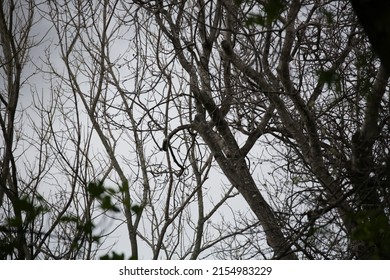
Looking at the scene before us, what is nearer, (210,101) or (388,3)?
(388,3)

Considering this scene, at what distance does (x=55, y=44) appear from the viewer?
8.13m

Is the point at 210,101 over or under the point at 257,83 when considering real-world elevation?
over

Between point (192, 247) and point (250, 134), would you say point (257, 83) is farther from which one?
point (192, 247)

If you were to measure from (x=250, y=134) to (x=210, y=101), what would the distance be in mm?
636

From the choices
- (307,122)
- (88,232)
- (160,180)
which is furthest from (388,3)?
(160,180)

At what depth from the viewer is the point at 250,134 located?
6.99 m

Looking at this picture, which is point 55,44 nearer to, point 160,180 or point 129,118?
point 129,118

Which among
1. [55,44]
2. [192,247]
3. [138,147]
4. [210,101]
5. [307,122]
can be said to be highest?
[55,44]

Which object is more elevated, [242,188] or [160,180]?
[160,180]
